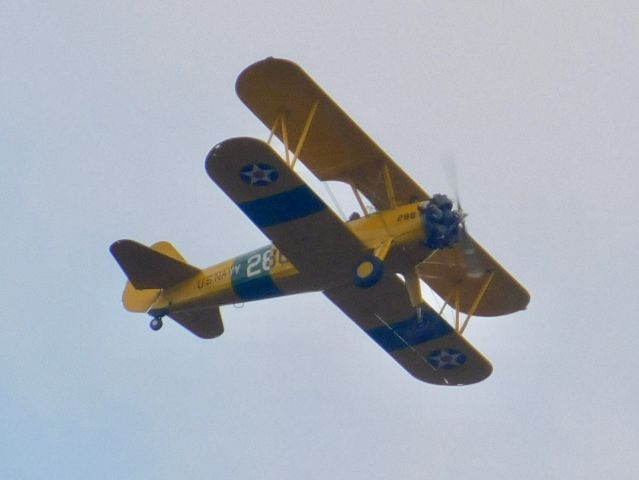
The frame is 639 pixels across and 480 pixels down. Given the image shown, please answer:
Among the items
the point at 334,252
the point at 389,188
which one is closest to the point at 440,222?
the point at 389,188

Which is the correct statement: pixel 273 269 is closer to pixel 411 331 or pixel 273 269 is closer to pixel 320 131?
pixel 320 131

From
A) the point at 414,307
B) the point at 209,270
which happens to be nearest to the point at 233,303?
the point at 209,270

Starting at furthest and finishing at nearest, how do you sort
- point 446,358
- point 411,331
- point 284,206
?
1. point 446,358
2. point 411,331
3. point 284,206

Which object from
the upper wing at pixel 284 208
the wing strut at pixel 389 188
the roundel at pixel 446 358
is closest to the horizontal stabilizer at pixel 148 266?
the upper wing at pixel 284 208

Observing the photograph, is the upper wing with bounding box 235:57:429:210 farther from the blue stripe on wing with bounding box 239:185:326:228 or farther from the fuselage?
the blue stripe on wing with bounding box 239:185:326:228

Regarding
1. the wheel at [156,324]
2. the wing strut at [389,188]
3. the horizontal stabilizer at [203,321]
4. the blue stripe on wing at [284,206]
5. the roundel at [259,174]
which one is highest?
the wing strut at [389,188]

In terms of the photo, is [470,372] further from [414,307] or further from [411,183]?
[411,183]

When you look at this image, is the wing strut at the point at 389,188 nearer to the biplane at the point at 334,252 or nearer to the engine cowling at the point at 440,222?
the biplane at the point at 334,252
